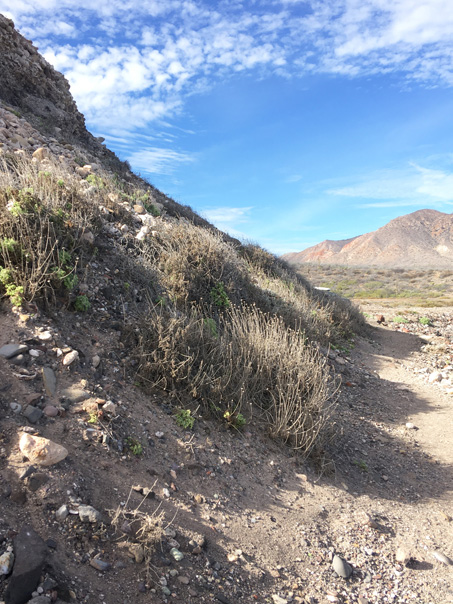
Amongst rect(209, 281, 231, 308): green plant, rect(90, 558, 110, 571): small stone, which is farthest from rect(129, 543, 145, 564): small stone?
rect(209, 281, 231, 308): green plant

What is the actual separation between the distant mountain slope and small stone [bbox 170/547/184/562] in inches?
3512

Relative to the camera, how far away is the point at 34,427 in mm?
2898

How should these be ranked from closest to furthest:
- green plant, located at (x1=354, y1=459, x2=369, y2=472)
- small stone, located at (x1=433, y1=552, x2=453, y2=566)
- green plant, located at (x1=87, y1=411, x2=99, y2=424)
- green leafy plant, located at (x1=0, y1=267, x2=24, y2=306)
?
green plant, located at (x1=87, y1=411, x2=99, y2=424)
small stone, located at (x1=433, y1=552, x2=453, y2=566)
green leafy plant, located at (x1=0, y1=267, x2=24, y2=306)
green plant, located at (x1=354, y1=459, x2=369, y2=472)

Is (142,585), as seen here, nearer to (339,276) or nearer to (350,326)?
(350,326)

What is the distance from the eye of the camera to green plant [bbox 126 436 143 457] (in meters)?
3.21

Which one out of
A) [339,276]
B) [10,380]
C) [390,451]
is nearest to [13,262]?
[10,380]

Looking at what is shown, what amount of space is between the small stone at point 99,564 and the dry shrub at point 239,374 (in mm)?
1789

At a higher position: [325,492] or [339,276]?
[339,276]

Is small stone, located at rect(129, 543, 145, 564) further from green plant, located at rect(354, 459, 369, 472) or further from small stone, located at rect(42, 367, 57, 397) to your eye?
green plant, located at rect(354, 459, 369, 472)

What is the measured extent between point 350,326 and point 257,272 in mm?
3081

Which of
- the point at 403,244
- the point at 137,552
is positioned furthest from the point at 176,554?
the point at 403,244

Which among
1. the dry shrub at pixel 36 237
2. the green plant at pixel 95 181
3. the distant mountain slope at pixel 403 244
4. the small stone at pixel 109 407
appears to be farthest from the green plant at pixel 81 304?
the distant mountain slope at pixel 403 244

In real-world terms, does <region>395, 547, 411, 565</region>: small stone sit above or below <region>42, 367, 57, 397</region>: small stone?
below

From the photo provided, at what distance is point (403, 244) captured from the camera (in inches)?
3883
